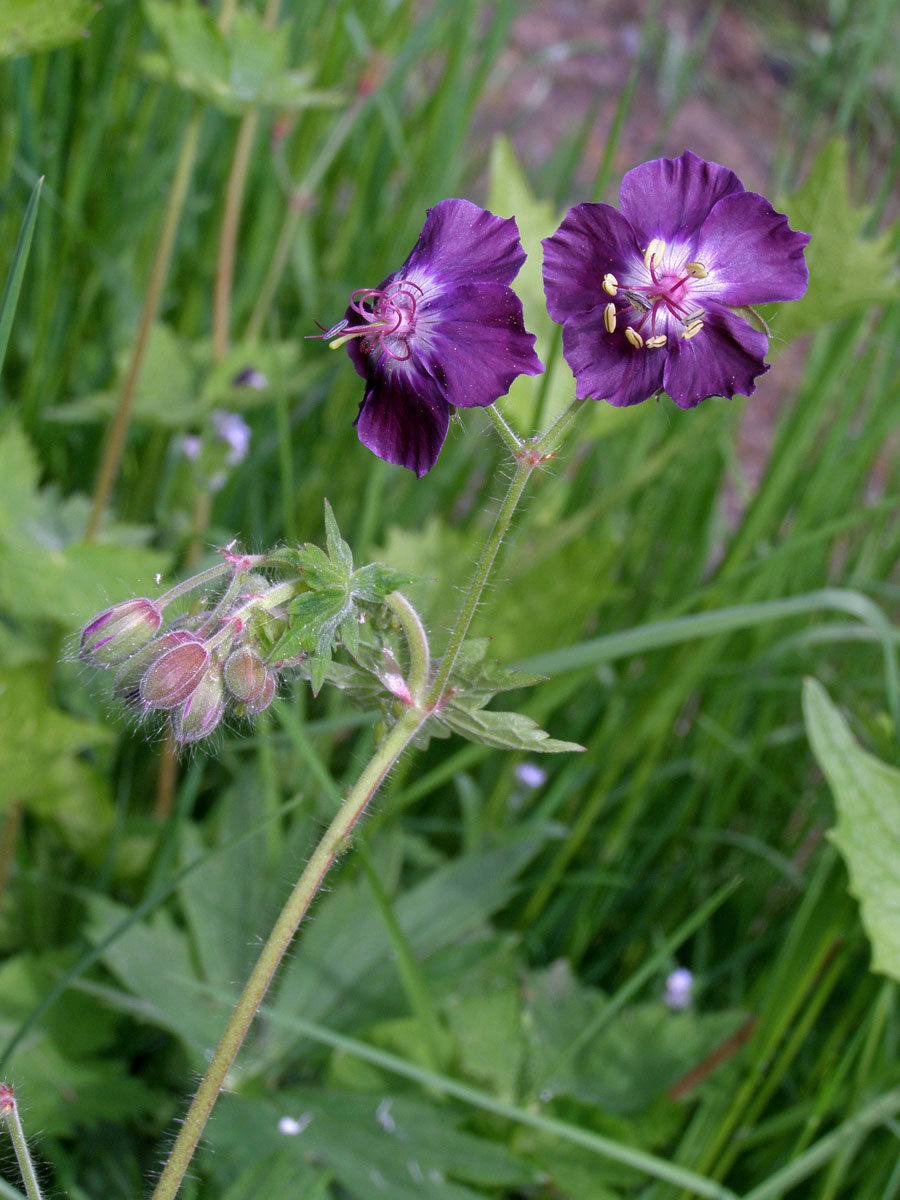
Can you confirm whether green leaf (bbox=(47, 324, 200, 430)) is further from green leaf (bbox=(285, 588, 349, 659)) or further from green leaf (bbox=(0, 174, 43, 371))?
green leaf (bbox=(285, 588, 349, 659))

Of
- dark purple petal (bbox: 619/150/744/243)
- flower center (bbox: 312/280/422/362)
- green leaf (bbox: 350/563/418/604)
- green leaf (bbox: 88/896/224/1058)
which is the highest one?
dark purple petal (bbox: 619/150/744/243)

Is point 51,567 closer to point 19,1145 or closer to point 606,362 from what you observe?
point 19,1145

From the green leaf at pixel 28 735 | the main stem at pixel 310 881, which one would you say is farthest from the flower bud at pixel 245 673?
the green leaf at pixel 28 735

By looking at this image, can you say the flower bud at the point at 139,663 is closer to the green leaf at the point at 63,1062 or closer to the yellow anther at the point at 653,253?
the yellow anther at the point at 653,253

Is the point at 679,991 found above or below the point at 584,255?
below

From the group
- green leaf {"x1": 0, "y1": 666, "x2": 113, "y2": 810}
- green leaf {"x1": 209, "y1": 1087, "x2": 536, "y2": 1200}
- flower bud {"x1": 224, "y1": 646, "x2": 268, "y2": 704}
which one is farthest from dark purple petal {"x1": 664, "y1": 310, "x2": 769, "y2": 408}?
green leaf {"x1": 209, "y1": 1087, "x2": 536, "y2": 1200}

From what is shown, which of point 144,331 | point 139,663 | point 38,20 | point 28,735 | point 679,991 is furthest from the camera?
point 144,331

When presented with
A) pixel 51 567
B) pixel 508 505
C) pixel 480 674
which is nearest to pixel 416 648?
pixel 480 674
